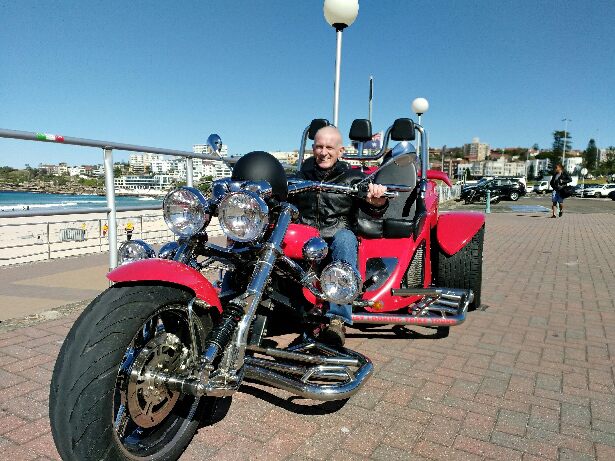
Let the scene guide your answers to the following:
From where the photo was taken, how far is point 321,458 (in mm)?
2082

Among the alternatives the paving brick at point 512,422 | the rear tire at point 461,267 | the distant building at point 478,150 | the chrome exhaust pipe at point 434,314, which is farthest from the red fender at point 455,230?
the distant building at point 478,150

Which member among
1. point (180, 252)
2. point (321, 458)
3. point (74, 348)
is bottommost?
point (321, 458)

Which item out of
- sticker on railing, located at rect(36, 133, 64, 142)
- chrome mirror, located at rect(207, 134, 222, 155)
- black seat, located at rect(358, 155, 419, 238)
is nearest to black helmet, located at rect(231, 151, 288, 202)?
chrome mirror, located at rect(207, 134, 222, 155)

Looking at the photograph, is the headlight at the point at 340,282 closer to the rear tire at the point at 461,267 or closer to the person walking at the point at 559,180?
the rear tire at the point at 461,267

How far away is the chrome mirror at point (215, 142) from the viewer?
2668 millimetres

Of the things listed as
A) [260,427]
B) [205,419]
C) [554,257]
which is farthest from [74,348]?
[554,257]

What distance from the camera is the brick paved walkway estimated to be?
216 centimetres

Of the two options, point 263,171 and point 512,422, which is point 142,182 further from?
point 512,422

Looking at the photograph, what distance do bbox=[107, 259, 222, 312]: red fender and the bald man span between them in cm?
97

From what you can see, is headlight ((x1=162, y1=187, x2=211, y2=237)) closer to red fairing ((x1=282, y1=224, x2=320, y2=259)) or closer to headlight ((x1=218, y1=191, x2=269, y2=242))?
headlight ((x1=218, y1=191, x2=269, y2=242))

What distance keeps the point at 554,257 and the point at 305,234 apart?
6863 millimetres

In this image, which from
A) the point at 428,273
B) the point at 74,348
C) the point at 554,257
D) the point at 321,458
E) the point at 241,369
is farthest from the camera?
the point at 554,257

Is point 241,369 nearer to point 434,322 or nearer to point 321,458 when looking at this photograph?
point 321,458

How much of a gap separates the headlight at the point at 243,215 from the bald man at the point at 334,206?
3.02ft
